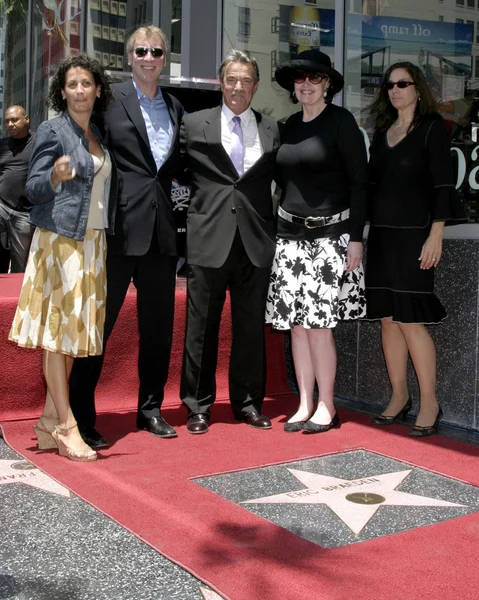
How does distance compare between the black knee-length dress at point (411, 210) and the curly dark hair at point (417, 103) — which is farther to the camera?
the curly dark hair at point (417, 103)

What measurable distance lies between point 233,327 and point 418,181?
4.37 feet

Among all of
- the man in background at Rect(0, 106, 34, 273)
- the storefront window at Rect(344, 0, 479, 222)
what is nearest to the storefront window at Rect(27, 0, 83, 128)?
the man in background at Rect(0, 106, 34, 273)

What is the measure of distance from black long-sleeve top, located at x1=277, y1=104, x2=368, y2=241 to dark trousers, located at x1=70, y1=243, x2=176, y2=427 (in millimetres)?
757

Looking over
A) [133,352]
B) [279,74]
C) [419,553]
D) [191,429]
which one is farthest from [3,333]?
[419,553]

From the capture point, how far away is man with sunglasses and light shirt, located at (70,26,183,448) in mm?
4254

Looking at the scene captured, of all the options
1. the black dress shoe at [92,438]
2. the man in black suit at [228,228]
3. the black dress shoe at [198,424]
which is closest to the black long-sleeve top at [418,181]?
the man in black suit at [228,228]

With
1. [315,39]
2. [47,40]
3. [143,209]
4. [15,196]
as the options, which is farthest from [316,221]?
[47,40]

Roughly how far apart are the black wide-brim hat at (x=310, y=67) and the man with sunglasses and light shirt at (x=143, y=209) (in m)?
0.63

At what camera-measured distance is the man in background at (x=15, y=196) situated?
750 centimetres

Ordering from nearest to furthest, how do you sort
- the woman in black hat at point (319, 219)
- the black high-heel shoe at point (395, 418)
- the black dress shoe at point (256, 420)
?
the woman in black hat at point (319, 219)
the black dress shoe at point (256, 420)
the black high-heel shoe at point (395, 418)

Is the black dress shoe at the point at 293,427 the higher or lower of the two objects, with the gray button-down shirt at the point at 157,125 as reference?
lower

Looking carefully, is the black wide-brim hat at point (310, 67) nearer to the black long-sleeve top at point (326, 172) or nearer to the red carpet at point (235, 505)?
the black long-sleeve top at point (326, 172)

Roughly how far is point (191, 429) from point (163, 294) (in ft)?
2.54

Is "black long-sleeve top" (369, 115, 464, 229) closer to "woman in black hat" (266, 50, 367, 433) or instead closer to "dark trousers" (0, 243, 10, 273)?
"woman in black hat" (266, 50, 367, 433)
